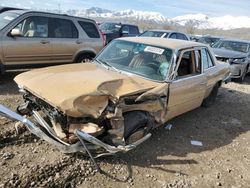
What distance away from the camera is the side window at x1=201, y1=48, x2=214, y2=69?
20.2ft

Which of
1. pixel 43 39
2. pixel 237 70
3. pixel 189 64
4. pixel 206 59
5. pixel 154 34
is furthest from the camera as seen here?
pixel 154 34

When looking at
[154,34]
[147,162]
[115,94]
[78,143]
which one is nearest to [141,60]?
[115,94]

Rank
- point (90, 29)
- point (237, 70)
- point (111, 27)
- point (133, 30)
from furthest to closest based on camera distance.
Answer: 1. point (133, 30)
2. point (111, 27)
3. point (237, 70)
4. point (90, 29)

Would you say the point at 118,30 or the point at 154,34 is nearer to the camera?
the point at 154,34

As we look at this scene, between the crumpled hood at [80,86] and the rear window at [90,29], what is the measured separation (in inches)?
151

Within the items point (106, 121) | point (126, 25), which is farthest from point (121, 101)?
point (126, 25)

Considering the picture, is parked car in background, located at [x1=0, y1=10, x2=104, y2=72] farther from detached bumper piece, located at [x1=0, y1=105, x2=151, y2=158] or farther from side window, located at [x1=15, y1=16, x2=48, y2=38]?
detached bumper piece, located at [x1=0, y1=105, x2=151, y2=158]

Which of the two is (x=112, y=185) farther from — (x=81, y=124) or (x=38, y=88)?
(x=38, y=88)

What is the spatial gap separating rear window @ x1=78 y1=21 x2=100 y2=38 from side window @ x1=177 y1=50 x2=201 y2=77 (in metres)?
3.87

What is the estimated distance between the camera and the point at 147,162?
168 inches

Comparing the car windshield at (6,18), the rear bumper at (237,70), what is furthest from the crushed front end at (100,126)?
the rear bumper at (237,70)

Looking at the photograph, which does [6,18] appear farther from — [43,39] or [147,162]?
[147,162]

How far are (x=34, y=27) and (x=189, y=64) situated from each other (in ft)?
14.0

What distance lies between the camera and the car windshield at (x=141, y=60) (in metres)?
4.92
